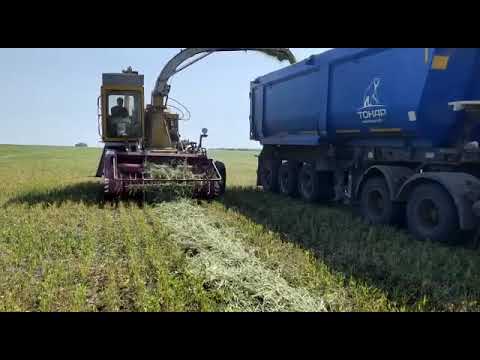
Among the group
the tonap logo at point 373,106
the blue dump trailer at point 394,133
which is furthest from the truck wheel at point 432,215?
the tonap logo at point 373,106

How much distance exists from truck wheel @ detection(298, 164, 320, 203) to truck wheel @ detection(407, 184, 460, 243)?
2.94 meters

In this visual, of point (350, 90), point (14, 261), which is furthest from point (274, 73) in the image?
point (14, 261)

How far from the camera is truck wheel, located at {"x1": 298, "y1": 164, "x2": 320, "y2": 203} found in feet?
28.2

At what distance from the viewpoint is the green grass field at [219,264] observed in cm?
330

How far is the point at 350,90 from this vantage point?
7070mm

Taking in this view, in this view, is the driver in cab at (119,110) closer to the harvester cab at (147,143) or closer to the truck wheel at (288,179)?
the harvester cab at (147,143)

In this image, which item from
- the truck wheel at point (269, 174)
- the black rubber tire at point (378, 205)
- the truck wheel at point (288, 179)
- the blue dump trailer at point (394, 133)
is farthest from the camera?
the truck wheel at point (269, 174)

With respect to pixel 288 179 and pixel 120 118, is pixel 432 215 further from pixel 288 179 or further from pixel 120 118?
pixel 120 118

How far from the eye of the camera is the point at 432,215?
5.48 m

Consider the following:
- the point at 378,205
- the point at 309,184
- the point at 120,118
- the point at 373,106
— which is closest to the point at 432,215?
the point at 378,205

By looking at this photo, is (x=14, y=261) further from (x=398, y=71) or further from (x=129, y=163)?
(x=398, y=71)

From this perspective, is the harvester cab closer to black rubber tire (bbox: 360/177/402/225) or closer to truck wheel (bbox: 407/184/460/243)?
black rubber tire (bbox: 360/177/402/225)

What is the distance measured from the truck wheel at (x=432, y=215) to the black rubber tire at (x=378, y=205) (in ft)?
1.09

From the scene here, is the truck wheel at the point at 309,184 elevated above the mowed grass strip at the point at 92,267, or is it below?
above
